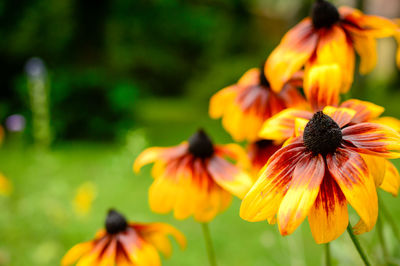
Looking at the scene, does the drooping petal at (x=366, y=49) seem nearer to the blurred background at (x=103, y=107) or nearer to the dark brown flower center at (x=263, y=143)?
the dark brown flower center at (x=263, y=143)

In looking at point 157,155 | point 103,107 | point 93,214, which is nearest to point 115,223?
point 157,155

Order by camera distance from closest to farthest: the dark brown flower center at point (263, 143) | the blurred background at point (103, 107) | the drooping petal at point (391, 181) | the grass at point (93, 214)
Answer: the drooping petal at point (391, 181) < the dark brown flower center at point (263, 143) < the grass at point (93, 214) < the blurred background at point (103, 107)

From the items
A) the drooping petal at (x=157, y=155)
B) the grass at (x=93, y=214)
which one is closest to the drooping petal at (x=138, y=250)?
the drooping petal at (x=157, y=155)

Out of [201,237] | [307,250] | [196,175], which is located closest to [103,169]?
[201,237]

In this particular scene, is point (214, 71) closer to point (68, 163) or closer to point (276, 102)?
point (68, 163)

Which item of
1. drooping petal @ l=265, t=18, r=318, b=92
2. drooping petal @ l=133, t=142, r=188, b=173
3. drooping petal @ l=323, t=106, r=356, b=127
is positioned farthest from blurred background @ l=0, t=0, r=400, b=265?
drooping petal @ l=323, t=106, r=356, b=127

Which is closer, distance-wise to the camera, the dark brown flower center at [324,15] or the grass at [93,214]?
the dark brown flower center at [324,15]

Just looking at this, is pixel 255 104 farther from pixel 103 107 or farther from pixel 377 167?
pixel 103 107
